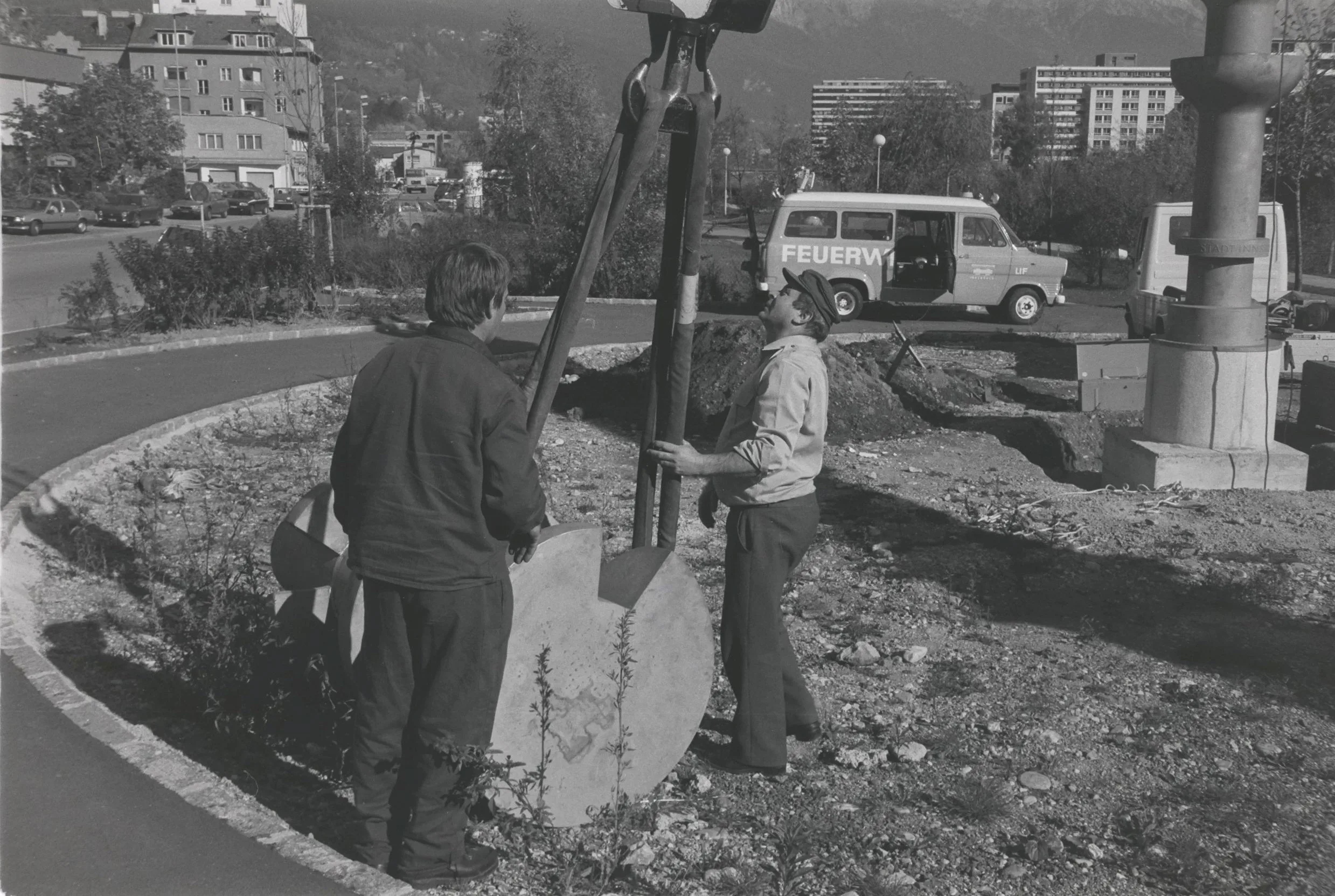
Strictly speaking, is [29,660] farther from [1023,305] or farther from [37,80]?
[37,80]

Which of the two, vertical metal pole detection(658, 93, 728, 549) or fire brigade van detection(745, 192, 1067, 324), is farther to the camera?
fire brigade van detection(745, 192, 1067, 324)

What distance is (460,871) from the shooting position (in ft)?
12.0

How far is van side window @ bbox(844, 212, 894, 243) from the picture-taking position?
22781 millimetres

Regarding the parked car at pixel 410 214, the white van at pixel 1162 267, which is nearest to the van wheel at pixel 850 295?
the white van at pixel 1162 267

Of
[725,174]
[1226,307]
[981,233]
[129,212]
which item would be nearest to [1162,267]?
[981,233]

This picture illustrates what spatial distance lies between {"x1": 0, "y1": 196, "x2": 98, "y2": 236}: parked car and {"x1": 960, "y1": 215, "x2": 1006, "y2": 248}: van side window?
3439 cm

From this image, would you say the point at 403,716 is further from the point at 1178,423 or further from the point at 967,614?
the point at 1178,423

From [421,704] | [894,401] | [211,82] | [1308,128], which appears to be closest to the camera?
[421,704]

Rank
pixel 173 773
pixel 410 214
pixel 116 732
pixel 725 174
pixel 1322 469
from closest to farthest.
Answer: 1. pixel 173 773
2. pixel 116 732
3. pixel 1322 469
4. pixel 410 214
5. pixel 725 174

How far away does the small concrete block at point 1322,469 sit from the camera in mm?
9453

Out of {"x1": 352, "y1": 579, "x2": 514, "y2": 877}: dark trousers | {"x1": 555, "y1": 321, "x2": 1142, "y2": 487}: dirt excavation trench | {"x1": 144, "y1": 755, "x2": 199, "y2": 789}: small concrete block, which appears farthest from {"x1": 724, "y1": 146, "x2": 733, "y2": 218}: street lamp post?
{"x1": 352, "y1": 579, "x2": 514, "y2": 877}: dark trousers

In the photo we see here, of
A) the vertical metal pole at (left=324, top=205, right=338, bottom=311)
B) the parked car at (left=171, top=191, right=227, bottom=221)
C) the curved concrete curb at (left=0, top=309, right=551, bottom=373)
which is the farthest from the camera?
the parked car at (left=171, top=191, right=227, bottom=221)

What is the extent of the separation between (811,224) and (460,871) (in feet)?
66.0

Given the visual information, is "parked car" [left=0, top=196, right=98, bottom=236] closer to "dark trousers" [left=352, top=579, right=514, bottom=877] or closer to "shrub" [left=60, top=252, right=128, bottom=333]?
"shrub" [left=60, top=252, right=128, bottom=333]
